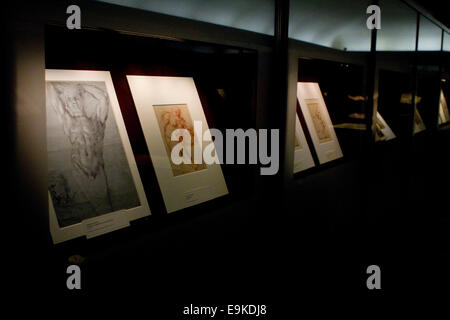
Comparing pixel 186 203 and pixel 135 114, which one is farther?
pixel 186 203

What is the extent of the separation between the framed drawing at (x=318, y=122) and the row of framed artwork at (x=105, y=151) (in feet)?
3.41

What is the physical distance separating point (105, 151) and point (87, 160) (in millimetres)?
81

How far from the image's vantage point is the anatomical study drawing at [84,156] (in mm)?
1318

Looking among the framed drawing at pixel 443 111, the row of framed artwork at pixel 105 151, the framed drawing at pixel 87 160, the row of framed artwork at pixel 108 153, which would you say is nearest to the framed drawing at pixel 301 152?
the row of framed artwork at pixel 108 153

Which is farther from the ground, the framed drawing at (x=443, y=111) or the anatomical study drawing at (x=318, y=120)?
the framed drawing at (x=443, y=111)

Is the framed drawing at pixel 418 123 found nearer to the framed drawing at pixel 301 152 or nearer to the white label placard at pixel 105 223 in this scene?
the framed drawing at pixel 301 152

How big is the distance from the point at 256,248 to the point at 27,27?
153 centimetres

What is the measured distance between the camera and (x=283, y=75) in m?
2.17

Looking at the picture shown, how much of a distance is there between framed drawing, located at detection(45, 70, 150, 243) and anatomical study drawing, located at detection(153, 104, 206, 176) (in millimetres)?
189

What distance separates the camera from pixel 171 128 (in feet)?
5.68

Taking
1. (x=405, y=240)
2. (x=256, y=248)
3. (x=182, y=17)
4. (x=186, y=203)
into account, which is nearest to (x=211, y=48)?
(x=182, y=17)

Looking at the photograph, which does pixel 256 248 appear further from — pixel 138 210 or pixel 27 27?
pixel 27 27

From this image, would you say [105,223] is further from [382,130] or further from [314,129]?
[382,130]

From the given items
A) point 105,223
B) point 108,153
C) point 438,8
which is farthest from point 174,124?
point 438,8
